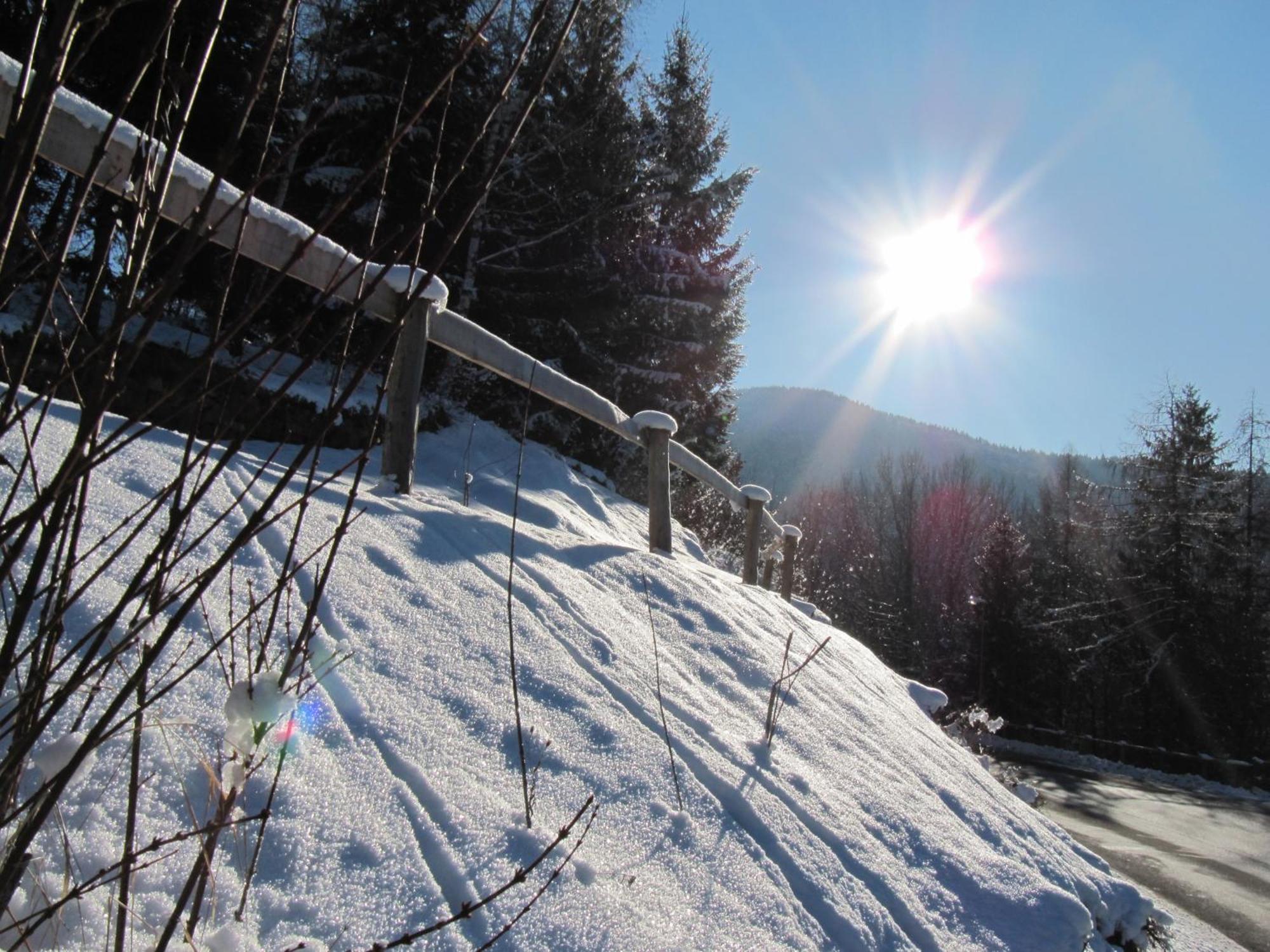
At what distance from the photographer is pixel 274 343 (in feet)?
2.49

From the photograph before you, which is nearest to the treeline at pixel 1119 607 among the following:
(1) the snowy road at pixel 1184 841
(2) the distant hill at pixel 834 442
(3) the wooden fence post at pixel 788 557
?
(1) the snowy road at pixel 1184 841

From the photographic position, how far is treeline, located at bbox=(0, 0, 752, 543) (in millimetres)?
8930

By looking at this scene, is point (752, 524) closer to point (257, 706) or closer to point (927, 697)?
point (927, 697)

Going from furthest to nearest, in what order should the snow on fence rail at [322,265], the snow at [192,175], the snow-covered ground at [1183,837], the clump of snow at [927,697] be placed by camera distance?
the snow-covered ground at [1183,837], the clump of snow at [927,697], the snow at [192,175], the snow on fence rail at [322,265]

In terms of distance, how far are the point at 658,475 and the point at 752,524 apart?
207 centimetres

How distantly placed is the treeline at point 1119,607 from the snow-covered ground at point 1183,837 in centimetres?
497

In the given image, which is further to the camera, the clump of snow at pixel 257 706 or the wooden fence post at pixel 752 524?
the wooden fence post at pixel 752 524

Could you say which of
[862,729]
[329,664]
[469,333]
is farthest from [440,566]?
[862,729]

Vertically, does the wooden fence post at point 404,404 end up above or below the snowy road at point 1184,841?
above

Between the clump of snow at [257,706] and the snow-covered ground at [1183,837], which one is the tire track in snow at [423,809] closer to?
the clump of snow at [257,706]

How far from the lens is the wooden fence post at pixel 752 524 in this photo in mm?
6234

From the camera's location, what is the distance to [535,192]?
507 inches

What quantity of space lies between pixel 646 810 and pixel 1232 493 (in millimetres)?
25708

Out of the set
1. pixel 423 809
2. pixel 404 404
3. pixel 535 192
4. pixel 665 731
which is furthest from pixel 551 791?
pixel 535 192
